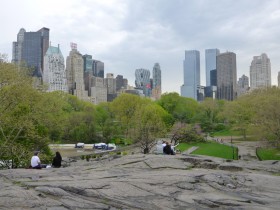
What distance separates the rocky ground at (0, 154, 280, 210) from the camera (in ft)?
41.4

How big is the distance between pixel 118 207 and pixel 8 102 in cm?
2053

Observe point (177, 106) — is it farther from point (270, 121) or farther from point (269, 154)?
point (270, 121)

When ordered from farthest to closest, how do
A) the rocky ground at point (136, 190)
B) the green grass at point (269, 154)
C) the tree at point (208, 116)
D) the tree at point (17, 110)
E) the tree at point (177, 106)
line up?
the tree at point (177, 106) < the tree at point (208, 116) < the green grass at point (269, 154) < the tree at point (17, 110) < the rocky ground at point (136, 190)

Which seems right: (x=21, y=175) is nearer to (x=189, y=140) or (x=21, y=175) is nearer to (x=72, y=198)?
(x=72, y=198)

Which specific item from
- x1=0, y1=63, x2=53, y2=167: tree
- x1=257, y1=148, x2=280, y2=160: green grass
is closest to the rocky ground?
x1=0, y1=63, x2=53, y2=167: tree

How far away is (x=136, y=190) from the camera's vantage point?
14422mm

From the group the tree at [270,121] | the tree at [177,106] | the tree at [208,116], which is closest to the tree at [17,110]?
the tree at [270,121]

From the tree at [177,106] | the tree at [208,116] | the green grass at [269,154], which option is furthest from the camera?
the tree at [177,106]

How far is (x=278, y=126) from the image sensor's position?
3828 centimetres

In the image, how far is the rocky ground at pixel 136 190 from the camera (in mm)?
12609

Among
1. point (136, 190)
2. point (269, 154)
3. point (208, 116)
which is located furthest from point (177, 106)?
point (136, 190)

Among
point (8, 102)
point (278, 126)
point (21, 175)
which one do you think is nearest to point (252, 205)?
point (21, 175)

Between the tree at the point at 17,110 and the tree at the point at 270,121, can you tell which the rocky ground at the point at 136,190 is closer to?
the tree at the point at 17,110

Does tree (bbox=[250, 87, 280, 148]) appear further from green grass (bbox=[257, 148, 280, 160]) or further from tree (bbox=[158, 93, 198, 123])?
tree (bbox=[158, 93, 198, 123])
